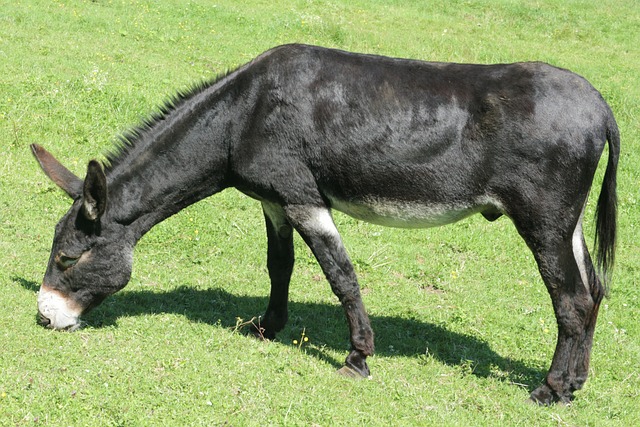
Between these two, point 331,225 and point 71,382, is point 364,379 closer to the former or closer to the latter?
point 331,225

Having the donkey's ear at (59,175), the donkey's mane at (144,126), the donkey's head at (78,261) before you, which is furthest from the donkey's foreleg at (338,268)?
the donkey's ear at (59,175)

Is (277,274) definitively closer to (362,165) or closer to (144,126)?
(362,165)

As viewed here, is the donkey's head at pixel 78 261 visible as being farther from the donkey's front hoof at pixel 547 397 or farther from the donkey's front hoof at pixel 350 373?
the donkey's front hoof at pixel 547 397

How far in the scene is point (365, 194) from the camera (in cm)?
623

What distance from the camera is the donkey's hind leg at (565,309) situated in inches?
238

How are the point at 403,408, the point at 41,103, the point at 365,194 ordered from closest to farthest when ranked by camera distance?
the point at 403,408
the point at 365,194
the point at 41,103

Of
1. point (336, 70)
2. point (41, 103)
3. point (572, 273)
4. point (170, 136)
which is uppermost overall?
point (336, 70)

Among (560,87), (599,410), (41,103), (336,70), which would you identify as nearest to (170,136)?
(336,70)

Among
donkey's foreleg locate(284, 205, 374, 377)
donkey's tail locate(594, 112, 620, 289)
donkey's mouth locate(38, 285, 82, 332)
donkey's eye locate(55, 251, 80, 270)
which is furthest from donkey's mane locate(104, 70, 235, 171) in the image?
donkey's tail locate(594, 112, 620, 289)

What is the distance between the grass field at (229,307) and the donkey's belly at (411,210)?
1.28 m

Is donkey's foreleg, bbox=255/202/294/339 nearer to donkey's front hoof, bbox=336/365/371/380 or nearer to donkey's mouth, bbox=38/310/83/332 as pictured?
donkey's front hoof, bbox=336/365/371/380

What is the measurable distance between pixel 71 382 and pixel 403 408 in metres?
2.39

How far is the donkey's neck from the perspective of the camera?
6391 millimetres

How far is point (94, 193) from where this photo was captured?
20.3ft
